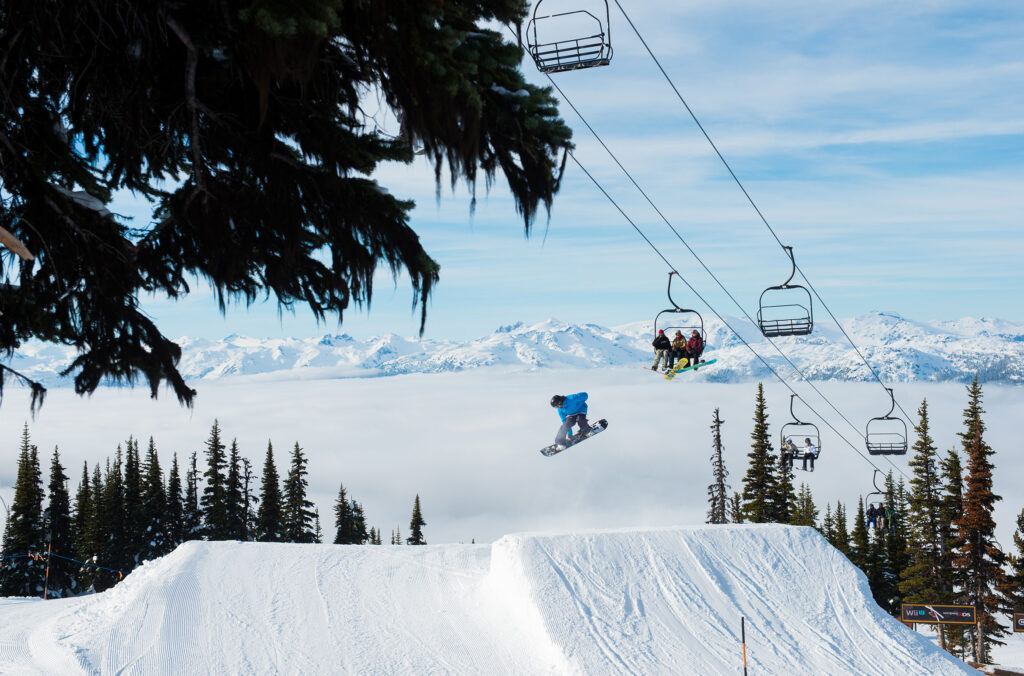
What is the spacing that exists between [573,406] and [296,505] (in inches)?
1499

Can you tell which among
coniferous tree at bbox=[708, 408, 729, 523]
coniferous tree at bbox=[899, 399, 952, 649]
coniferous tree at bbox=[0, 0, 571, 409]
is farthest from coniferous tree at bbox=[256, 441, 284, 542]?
coniferous tree at bbox=[0, 0, 571, 409]

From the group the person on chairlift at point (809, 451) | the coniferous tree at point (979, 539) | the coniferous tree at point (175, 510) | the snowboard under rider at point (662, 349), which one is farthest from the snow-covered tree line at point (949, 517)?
the coniferous tree at point (175, 510)

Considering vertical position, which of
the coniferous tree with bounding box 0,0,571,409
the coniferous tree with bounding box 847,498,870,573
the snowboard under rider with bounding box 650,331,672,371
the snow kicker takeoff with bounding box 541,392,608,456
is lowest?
the coniferous tree with bounding box 847,498,870,573

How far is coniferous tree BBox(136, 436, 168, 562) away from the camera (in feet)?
172

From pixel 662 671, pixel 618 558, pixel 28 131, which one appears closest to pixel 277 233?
pixel 28 131

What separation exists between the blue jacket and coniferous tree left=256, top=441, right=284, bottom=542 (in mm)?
37808

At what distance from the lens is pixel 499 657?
15.9 metres

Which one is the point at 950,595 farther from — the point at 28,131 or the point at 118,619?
the point at 28,131

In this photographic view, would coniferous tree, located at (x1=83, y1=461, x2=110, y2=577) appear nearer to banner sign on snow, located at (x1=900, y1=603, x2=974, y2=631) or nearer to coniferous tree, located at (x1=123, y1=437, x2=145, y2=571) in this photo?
coniferous tree, located at (x1=123, y1=437, x2=145, y2=571)

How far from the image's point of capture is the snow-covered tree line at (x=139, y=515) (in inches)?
1935

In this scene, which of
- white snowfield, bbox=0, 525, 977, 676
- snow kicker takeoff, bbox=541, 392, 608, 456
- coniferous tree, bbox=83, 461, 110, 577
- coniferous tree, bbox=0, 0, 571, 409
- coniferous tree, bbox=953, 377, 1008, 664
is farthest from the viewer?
coniferous tree, bbox=83, 461, 110, 577

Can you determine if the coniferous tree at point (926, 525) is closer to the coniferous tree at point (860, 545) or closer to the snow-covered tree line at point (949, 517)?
the snow-covered tree line at point (949, 517)

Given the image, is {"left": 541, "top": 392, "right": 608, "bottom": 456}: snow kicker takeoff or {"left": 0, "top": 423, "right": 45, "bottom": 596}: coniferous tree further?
{"left": 0, "top": 423, "right": 45, "bottom": 596}: coniferous tree

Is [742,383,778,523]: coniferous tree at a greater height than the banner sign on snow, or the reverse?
[742,383,778,523]: coniferous tree
